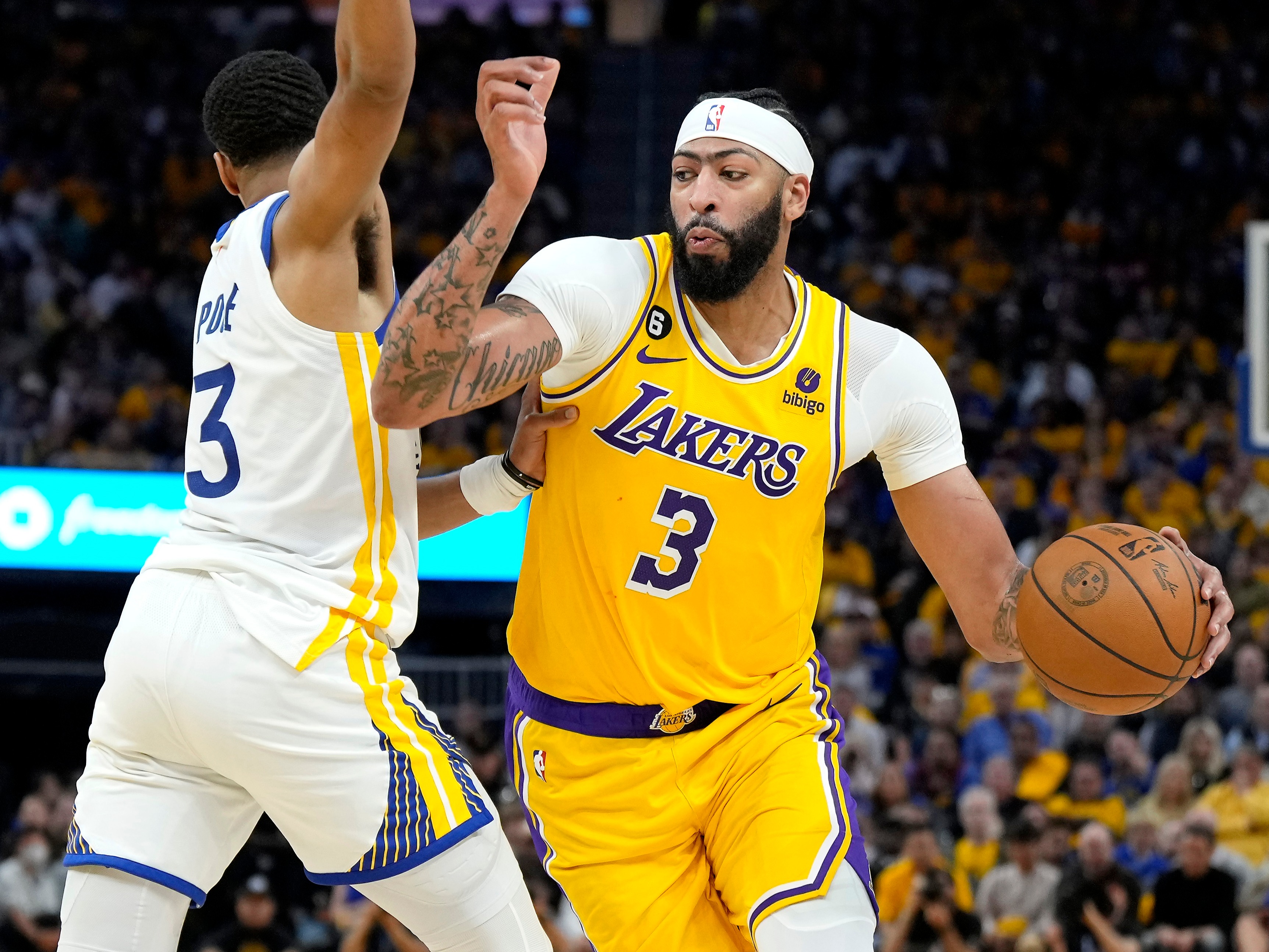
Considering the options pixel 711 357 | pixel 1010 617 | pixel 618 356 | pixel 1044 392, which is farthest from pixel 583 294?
pixel 1044 392

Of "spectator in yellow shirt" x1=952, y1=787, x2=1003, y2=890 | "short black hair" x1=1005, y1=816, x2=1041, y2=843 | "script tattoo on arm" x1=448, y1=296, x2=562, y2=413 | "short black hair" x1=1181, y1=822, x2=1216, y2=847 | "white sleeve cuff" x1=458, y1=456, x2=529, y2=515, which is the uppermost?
"script tattoo on arm" x1=448, y1=296, x2=562, y2=413

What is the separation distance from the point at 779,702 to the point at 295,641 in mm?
1484

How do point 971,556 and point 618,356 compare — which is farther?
point 971,556

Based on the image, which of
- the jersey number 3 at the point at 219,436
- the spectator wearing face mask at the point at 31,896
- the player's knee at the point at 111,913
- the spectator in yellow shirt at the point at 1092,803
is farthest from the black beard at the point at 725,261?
the spectator wearing face mask at the point at 31,896

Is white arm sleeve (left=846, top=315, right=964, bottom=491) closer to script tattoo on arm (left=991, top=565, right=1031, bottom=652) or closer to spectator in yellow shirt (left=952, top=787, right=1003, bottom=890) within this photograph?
script tattoo on arm (left=991, top=565, right=1031, bottom=652)

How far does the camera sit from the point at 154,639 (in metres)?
3.26

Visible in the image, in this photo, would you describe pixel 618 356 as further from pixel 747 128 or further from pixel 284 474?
pixel 284 474

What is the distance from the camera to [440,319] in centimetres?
326

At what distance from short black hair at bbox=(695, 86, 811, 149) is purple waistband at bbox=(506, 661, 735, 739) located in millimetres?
1628

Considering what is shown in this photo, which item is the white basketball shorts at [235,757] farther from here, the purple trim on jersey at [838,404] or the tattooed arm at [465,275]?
the purple trim on jersey at [838,404]

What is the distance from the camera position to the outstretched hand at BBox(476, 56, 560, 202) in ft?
10.8

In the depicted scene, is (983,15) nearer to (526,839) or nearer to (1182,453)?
(1182,453)

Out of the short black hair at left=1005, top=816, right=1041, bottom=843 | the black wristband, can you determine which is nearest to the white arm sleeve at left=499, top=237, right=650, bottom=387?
the black wristband

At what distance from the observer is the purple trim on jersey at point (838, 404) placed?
4164mm
